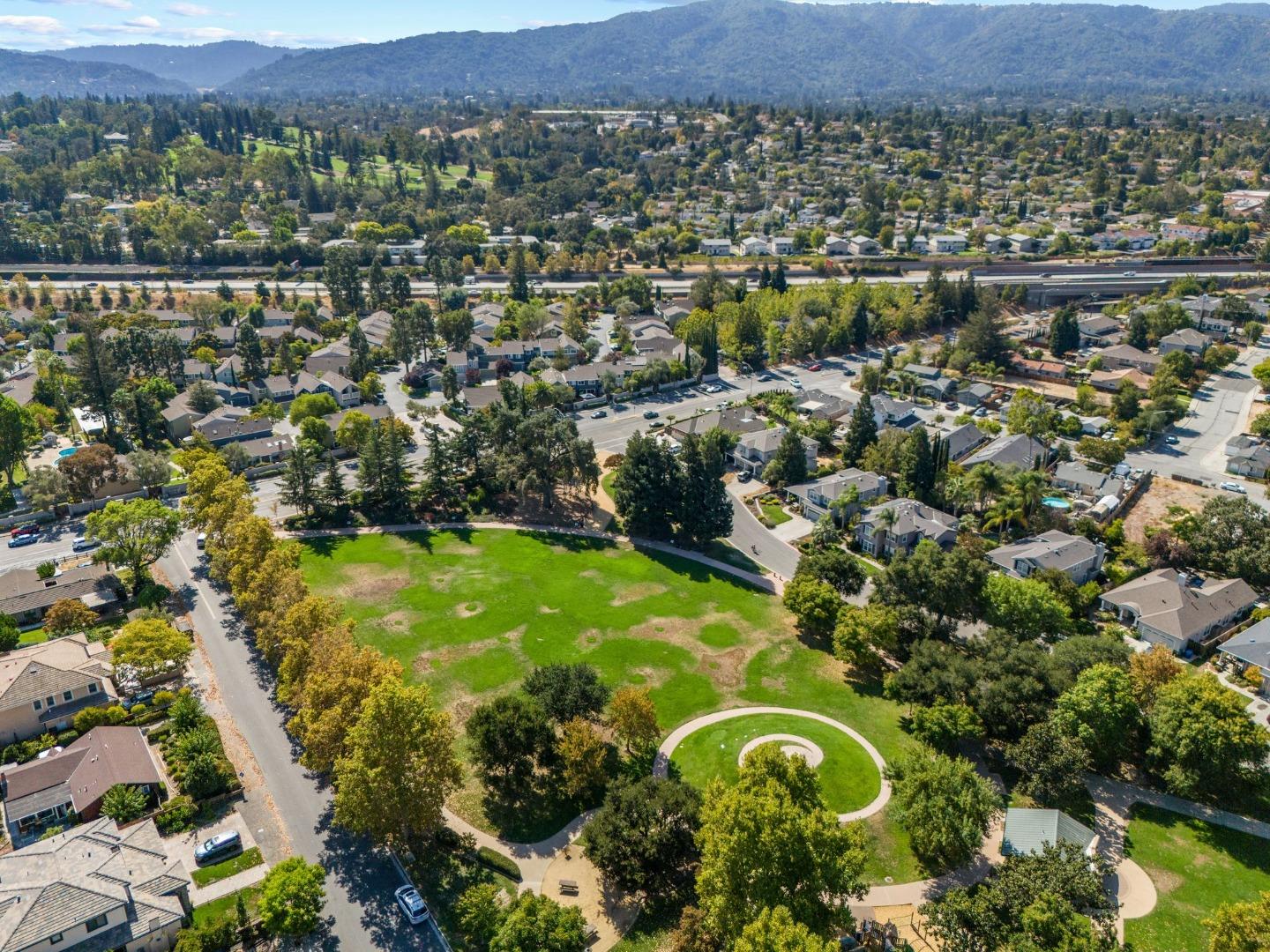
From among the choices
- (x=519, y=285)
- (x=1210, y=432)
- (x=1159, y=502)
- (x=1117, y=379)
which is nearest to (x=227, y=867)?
(x=1159, y=502)

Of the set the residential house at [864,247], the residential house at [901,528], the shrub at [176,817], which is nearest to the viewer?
the shrub at [176,817]

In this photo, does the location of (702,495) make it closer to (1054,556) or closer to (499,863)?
(1054,556)

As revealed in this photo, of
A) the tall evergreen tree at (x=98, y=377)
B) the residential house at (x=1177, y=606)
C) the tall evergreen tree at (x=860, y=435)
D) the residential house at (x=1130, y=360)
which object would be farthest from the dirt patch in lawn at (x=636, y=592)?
the residential house at (x=1130, y=360)

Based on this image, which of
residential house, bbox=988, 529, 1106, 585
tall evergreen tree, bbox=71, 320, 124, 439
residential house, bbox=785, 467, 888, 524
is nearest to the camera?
residential house, bbox=988, 529, 1106, 585

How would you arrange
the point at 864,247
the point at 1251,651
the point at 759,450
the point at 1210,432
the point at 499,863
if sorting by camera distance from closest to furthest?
the point at 499,863 → the point at 1251,651 → the point at 759,450 → the point at 1210,432 → the point at 864,247

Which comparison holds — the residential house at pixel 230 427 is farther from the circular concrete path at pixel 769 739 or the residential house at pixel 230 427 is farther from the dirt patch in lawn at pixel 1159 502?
the dirt patch in lawn at pixel 1159 502

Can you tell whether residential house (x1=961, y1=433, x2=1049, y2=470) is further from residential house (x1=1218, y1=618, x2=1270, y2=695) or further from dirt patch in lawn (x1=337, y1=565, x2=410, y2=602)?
dirt patch in lawn (x1=337, y1=565, x2=410, y2=602)

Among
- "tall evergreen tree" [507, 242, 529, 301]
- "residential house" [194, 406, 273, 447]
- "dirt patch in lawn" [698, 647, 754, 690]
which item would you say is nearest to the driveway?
"dirt patch in lawn" [698, 647, 754, 690]
